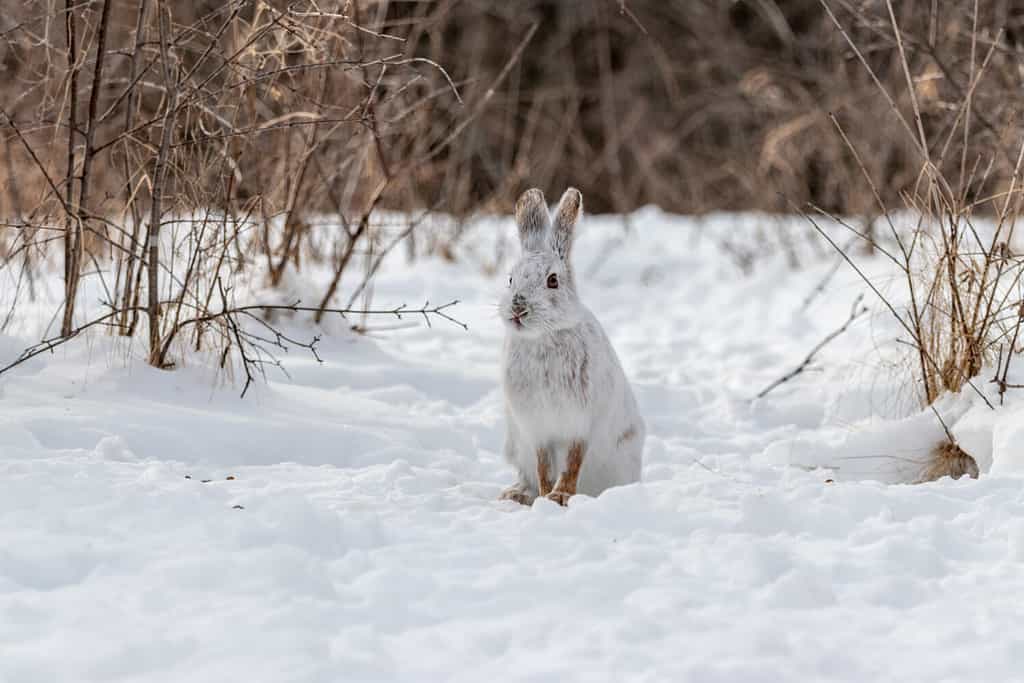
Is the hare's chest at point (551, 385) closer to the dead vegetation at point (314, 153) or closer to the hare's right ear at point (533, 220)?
the hare's right ear at point (533, 220)

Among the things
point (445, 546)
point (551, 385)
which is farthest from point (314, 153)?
point (445, 546)

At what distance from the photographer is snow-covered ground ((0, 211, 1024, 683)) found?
2338 mm

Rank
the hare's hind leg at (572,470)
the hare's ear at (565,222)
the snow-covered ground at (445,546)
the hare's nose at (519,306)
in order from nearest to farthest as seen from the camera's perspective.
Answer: the snow-covered ground at (445,546) → the hare's nose at (519,306) → the hare's hind leg at (572,470) → the hare's ear at (565,222)

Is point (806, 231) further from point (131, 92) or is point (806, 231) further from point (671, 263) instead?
point (131, 92)

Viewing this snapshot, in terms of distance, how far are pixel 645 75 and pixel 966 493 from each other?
13.4 metres

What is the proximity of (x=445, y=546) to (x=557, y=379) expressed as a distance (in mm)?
786

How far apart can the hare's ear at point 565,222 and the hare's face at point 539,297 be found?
4cm

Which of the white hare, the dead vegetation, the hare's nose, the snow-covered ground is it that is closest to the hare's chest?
the white hare

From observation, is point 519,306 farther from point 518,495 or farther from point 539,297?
point 518,495

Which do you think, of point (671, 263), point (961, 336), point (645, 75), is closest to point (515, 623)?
point (961, 336)

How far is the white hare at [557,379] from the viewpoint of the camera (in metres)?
3.50

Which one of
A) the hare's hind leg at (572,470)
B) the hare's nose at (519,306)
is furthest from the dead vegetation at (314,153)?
the hare's hind leg at (572,470)

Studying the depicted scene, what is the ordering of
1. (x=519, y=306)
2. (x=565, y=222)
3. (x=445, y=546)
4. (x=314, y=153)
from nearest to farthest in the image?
1. (x=445, y=546)
2. (x=519, y=306)
3. (x=565, y=222)
4. (x=314, y=153)

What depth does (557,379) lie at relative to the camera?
3498mm
